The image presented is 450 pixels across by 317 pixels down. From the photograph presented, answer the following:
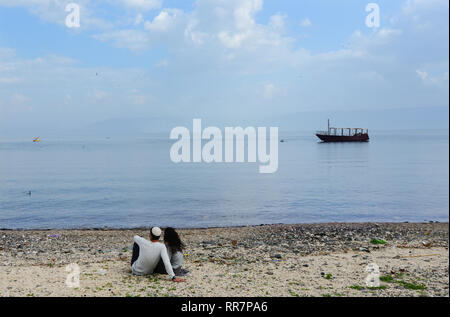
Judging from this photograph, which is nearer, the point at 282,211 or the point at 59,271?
the point at 59,271

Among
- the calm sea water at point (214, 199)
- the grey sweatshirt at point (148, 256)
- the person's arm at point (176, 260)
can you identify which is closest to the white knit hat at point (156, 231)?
the grey sweatshirt at point (148, 256)

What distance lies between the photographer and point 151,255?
10.2 meters

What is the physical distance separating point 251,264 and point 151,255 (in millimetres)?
3179

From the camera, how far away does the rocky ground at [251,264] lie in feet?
30.3

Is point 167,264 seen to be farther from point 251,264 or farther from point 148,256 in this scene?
point 251,264

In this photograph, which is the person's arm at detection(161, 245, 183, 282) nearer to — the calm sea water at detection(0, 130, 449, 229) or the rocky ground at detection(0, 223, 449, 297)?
the rocky ground at detection(0, 223, 449, 297)

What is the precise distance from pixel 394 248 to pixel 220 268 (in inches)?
266

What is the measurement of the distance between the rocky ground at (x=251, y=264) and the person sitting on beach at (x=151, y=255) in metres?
0.25

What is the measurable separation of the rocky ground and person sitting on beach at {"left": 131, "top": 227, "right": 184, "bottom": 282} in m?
0.25

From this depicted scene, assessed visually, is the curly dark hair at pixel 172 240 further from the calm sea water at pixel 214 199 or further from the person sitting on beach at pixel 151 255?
the calm sea water at pixel 214 199

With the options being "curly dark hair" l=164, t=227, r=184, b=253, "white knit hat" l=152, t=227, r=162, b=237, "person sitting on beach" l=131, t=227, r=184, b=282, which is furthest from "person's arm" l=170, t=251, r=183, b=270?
"white knit hat" l=152, t=227, r=162, b=237

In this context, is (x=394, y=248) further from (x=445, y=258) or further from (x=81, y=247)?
(x=81, y=247)
